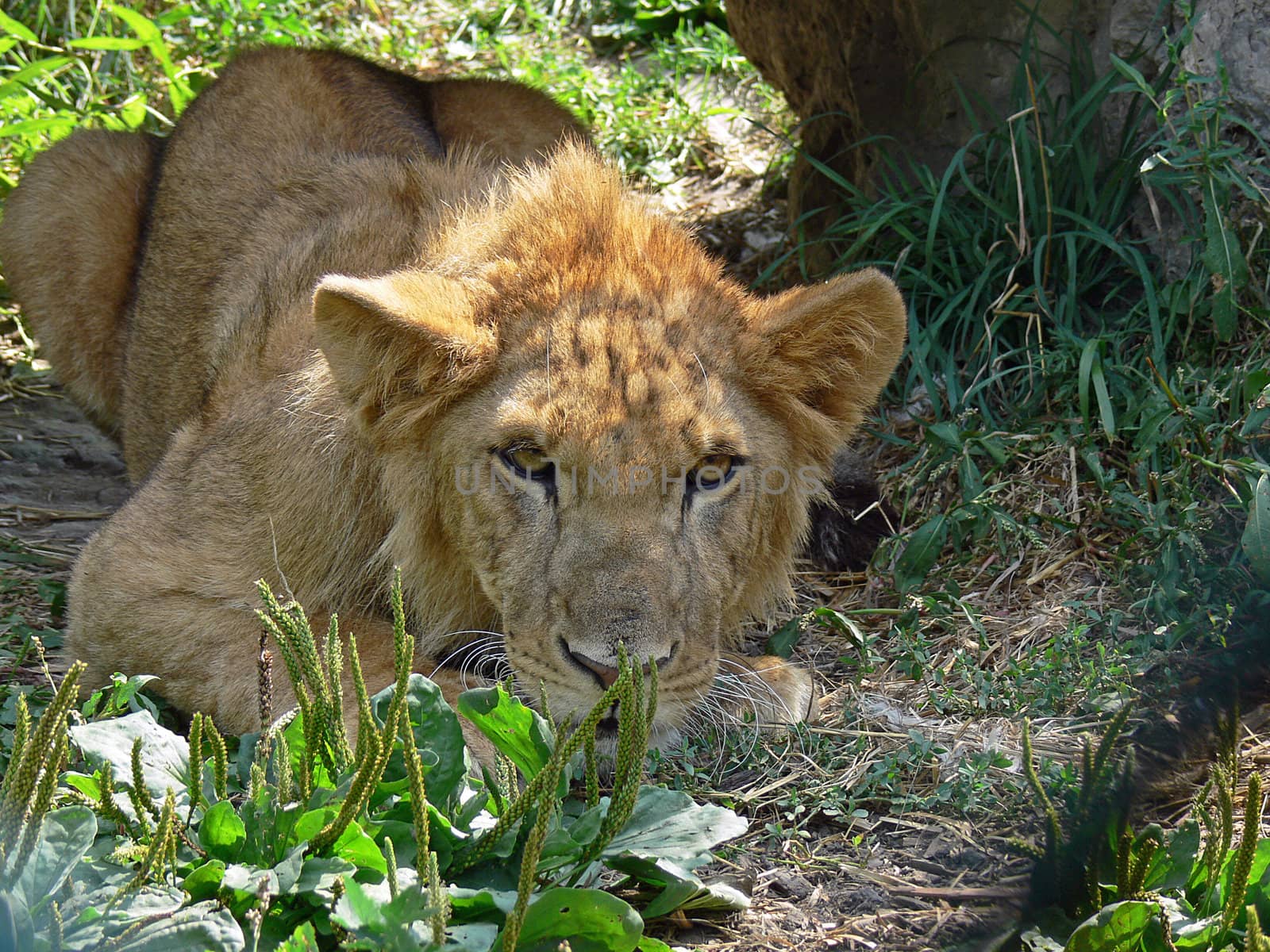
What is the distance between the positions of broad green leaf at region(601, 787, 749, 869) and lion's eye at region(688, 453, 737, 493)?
80cm

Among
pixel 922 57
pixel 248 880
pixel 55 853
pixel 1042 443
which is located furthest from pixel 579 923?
pixel 922 57

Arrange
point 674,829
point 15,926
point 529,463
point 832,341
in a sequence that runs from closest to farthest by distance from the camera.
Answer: point 15,926 < point 674,829 < point 529,463 < point 832,341

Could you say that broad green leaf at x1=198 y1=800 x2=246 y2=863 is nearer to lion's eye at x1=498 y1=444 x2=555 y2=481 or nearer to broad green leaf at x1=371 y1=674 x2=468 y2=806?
broad green leaf at x1=371 y1=674 x2=468 y2=806

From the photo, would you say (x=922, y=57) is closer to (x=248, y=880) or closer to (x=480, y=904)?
(x=480, y=904)

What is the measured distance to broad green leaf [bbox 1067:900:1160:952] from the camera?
8.14ft

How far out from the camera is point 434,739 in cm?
291

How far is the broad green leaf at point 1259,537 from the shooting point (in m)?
3.68

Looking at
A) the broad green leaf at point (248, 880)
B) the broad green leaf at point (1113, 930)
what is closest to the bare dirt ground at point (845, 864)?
the broad green leaf at point (1113, 930)

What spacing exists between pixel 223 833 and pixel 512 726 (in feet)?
2.13

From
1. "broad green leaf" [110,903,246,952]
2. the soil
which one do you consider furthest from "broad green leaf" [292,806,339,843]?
the soil

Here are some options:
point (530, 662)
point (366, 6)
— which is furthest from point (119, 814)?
point (366, 6)

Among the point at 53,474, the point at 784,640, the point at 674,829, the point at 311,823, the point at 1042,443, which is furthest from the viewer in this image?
the point at 53,474

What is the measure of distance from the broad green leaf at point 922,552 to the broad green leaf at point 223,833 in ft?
7.71

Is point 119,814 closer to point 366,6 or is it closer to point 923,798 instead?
point 923,798
